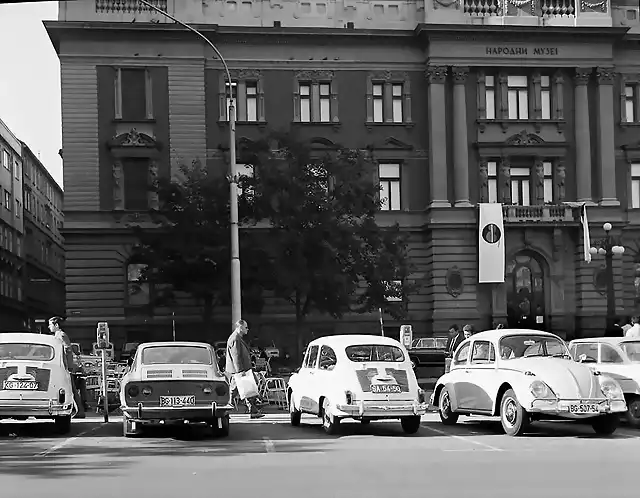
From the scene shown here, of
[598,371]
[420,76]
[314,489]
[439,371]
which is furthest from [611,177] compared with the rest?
[314,489]

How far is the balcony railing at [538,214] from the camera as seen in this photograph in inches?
2008

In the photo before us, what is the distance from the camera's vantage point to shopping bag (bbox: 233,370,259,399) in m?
21.0

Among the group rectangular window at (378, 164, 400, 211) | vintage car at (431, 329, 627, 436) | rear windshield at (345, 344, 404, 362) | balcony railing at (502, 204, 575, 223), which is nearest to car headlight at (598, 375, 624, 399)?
vintage car at (431, 329, 627, 436)

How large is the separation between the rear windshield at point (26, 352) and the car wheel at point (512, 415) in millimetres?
7807

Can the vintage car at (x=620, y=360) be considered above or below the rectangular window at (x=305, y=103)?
below

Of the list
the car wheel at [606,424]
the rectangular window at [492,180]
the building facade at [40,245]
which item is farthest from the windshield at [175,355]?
the building facade at [40,245]

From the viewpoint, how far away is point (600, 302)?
169ft

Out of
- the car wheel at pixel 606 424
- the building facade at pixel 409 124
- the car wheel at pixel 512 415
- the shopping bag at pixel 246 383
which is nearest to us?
the car wheel at pixel 512 415

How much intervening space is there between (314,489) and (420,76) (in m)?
41.8

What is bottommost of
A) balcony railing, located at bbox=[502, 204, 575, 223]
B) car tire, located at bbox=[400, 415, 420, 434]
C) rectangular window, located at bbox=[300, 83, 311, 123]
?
car tire, located at bbox=[400, 415, 420, 434]

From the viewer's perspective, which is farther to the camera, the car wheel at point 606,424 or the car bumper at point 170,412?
the car wheel at point 606,424

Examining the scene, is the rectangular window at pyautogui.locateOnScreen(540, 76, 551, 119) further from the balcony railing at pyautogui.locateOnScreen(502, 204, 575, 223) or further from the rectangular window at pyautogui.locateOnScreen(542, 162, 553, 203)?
the balcony railing at pyautogui.locateOnScreen(502, 204, 575, 223)

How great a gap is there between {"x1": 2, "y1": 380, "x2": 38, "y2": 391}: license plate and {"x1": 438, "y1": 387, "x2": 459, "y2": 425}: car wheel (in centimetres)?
733

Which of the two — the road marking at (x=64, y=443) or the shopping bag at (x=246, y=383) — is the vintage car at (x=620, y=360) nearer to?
the shopping bag at (x=246, y=383)
